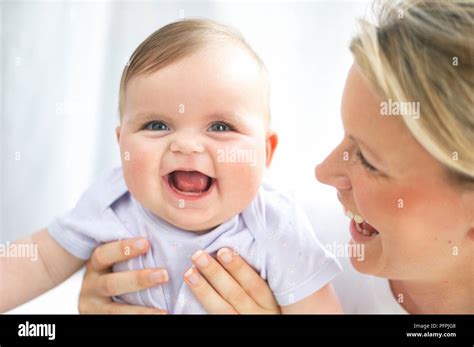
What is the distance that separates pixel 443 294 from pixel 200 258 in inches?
17.1

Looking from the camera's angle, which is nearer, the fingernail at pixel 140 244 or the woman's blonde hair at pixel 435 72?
the woman's blonde hair at pixel 435 72

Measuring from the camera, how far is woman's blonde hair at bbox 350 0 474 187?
35.8 inches

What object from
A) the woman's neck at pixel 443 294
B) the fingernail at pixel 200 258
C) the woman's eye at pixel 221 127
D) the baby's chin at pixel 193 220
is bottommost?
the woman's neck at pixel 443 294

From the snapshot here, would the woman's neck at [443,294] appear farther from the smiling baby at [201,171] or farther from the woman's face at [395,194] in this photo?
the smiling baby at [201,171]

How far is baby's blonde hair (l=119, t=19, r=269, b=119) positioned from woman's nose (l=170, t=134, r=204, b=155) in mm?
118

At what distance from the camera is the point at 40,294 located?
1124 mm

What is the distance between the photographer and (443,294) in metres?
1.07

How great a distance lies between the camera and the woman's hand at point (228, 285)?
1.01 m

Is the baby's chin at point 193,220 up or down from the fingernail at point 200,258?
up

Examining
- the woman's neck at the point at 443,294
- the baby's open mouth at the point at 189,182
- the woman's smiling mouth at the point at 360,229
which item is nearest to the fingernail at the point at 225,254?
the baby's open mouth at the point at 189,182

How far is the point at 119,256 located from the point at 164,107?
27 centimetres

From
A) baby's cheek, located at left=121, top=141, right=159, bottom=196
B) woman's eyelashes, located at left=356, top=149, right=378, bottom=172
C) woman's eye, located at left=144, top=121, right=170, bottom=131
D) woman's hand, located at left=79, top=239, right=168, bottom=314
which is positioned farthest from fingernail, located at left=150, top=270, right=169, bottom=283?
woman's eyelashes, located at left=356, top=149, right=378, bottom=172

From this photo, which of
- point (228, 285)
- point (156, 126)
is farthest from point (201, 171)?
point (228, 285)
